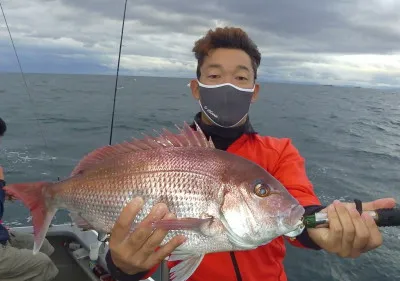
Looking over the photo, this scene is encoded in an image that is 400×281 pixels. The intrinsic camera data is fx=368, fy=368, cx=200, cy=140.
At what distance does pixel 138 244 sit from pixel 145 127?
2257 centimetres

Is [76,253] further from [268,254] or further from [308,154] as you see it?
[308,154]

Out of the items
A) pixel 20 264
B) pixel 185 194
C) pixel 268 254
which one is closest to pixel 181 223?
pixel 185 194

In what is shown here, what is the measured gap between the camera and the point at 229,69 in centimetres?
304

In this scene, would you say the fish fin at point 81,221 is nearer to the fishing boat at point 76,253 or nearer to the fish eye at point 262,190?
the fish eye at point 262,190

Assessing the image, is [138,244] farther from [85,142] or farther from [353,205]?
[85,142]

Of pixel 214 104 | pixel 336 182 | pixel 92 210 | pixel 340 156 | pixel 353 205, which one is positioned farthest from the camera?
pixel 340 156

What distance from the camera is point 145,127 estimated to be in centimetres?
2452

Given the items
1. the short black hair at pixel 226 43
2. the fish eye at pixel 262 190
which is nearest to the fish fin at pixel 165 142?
the fish eye at pixel 262 190

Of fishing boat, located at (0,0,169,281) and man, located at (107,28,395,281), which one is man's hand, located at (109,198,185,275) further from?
fishing boat, located at (0,0,169,281)

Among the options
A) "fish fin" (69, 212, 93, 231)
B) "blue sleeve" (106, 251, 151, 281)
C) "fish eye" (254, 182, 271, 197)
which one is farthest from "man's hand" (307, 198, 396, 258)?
"fish fin" (69, 212, 93, 231)

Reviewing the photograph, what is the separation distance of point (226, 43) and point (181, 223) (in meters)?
1.73

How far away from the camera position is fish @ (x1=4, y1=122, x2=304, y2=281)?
213cm

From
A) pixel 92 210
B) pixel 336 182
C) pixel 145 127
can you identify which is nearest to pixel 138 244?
pixel 92 210

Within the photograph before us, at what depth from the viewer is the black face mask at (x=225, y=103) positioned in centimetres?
297
